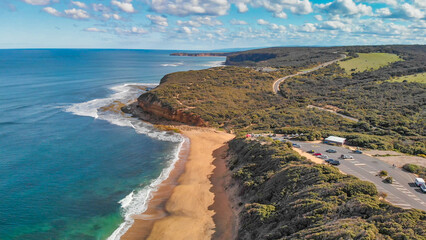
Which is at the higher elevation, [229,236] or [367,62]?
[367,62]

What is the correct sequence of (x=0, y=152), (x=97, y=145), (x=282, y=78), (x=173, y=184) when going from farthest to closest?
(x=282, y=78), (x=97, y=145), (x=0, y=152), (x=173, y=184)

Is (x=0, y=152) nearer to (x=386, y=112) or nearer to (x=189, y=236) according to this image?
(x=189, y=236)

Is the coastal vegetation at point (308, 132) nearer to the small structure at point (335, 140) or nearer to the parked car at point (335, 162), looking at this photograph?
the small structure at point (335, 140)

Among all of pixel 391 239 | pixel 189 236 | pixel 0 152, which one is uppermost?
pixel 391 239

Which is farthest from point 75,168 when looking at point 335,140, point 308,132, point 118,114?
point 335,140

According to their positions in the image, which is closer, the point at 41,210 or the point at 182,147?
the point at 41,210

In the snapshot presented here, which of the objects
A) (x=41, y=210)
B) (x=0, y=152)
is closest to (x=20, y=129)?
(x=0, y=152)

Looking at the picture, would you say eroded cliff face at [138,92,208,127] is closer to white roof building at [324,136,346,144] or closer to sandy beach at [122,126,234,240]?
sandy beach at [122,126,234,240]

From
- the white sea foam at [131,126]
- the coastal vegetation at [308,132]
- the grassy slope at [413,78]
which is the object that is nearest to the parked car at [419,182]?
the coastal vegetation at [308,132]
